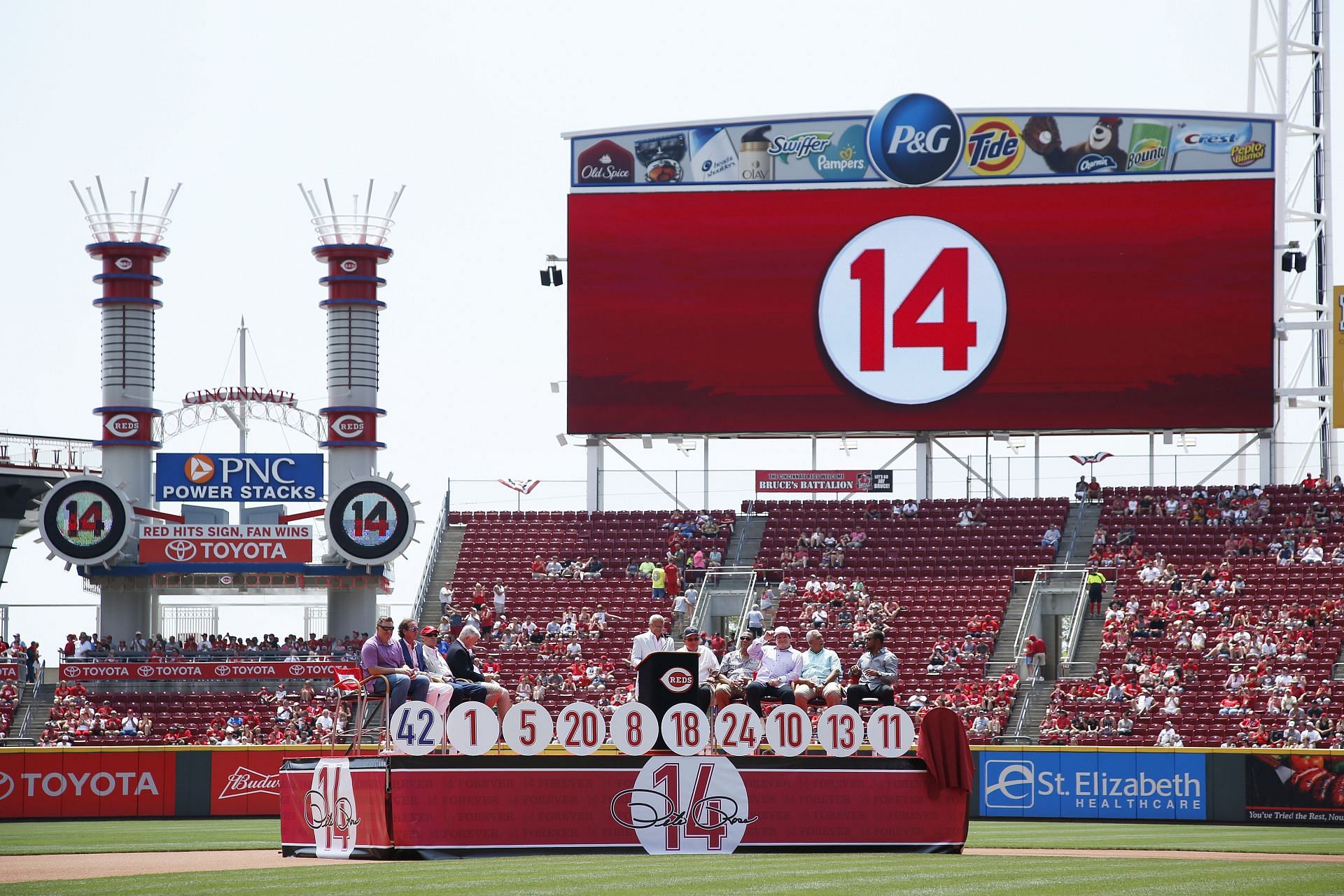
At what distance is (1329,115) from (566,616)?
1776 cm

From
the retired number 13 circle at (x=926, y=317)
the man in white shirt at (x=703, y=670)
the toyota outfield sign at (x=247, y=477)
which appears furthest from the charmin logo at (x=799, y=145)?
the man in white shirt at (x=703, y=670)

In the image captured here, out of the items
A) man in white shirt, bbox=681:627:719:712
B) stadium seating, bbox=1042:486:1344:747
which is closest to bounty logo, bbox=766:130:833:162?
stadium seating, bbox=1042:486:1344:747

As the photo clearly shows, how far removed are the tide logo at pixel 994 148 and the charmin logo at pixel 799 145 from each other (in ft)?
9.00

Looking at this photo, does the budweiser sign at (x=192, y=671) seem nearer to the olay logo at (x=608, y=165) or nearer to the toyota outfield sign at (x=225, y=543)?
the toyota outfield sign at (x=225, y=543)

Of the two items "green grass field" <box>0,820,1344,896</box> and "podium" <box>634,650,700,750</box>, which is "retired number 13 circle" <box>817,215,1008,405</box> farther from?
"podium" <box>634,650,700,750</box>

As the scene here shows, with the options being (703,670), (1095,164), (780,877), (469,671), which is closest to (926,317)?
(1095,164)

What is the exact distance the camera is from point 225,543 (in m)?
33.9

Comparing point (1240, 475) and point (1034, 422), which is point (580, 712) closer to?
point (1034, 422)

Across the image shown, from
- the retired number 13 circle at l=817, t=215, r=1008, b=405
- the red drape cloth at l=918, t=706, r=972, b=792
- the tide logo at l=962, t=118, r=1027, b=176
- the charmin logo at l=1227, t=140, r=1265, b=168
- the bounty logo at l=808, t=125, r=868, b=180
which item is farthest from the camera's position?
the bounty logo at l=808, t=125, r=868, b=180

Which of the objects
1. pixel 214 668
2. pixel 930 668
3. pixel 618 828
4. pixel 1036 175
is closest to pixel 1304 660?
pixel 930 668

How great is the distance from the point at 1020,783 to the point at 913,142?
1351 cm

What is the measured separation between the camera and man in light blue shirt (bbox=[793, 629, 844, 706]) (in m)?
15.7

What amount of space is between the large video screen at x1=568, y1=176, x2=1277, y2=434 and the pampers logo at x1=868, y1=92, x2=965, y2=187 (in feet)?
1.37

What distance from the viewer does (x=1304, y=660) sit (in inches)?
A: 1104
